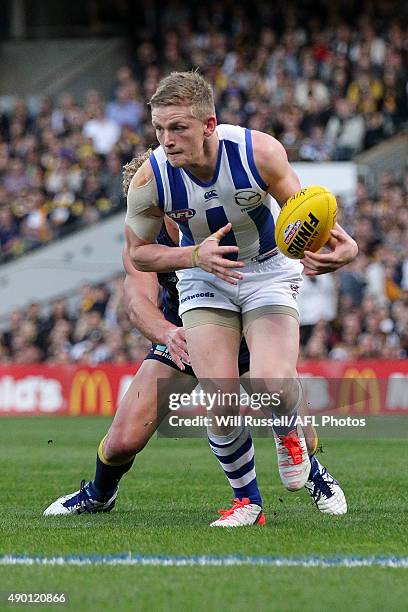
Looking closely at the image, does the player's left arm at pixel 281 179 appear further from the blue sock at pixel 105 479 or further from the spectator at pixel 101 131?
the spectator at pixel 101 131

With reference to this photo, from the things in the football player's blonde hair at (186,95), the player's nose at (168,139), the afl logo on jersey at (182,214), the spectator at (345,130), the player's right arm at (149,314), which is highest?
the football player's blonde hair at (186,95)

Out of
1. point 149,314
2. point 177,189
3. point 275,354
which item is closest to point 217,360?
point 275,354

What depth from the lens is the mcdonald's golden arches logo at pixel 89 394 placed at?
19.1 metres

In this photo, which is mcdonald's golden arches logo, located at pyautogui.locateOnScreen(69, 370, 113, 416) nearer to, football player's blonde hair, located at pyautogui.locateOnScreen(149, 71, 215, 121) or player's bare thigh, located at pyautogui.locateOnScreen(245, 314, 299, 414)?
player's bare thigh, located at pyautogui.locateOnScreen(245, 314, 299, 414)

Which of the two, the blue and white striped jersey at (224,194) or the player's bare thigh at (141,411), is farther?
the player's bare thigh at (141,411)

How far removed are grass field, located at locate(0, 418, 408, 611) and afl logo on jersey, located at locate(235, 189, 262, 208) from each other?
168 cm

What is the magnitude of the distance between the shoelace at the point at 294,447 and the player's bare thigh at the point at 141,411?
0.94 metres

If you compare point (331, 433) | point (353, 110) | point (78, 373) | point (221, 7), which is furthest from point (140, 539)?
point (221, 7)

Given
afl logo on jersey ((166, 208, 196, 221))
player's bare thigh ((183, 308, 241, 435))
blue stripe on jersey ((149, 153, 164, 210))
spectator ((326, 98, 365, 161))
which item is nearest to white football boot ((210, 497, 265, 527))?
player's bare thigh ((183, 308, 241, 435))

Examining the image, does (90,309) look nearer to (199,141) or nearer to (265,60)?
(265,60)

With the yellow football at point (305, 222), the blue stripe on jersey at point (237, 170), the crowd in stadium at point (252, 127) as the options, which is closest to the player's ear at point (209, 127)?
the blue stripe on jersey at point (237, 170)

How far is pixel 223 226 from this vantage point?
6.77 meters

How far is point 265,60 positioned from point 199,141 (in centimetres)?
1683

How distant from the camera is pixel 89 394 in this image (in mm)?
A: 19422
